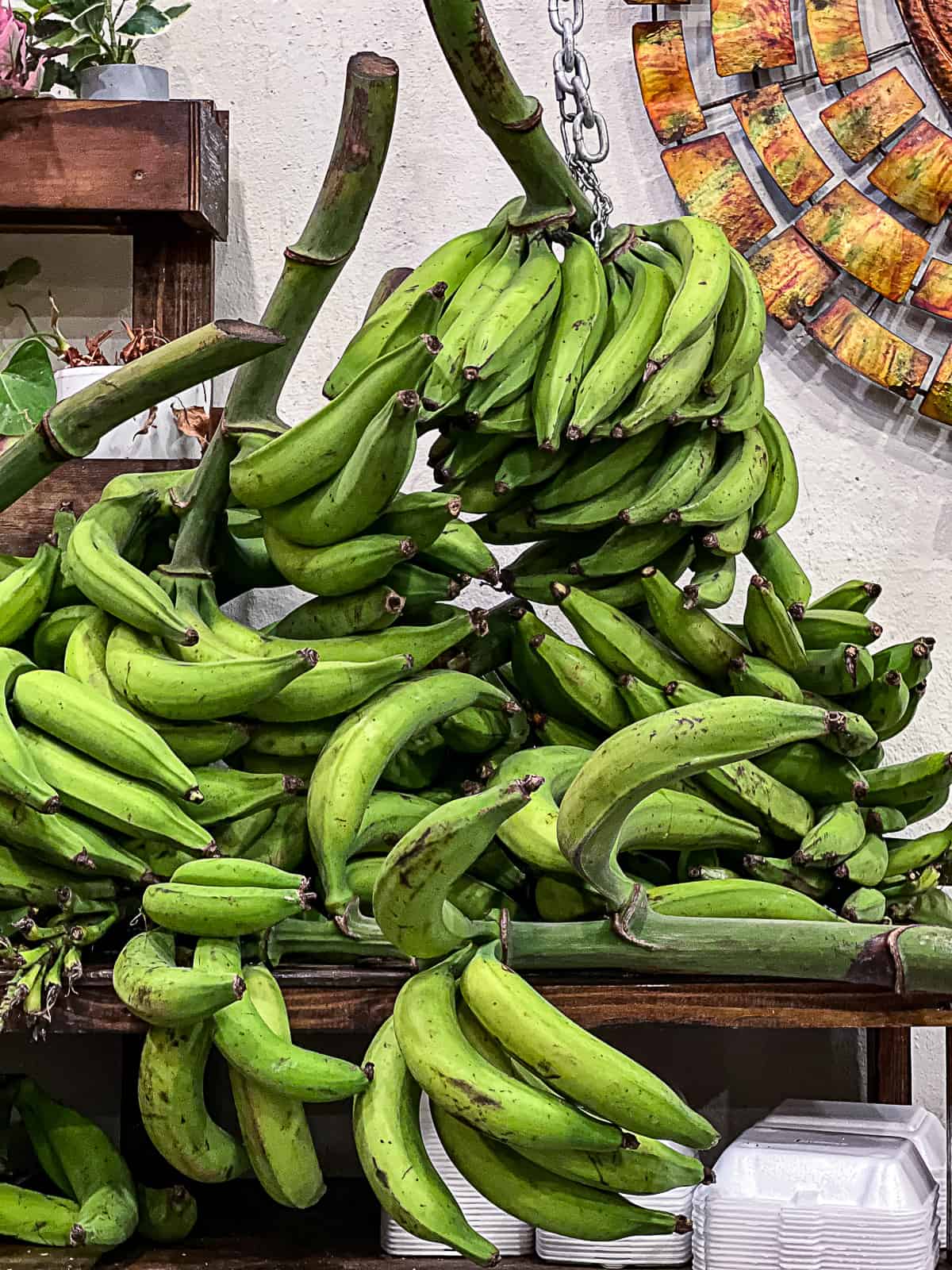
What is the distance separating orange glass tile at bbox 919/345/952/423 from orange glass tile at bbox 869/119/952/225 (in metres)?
0.12

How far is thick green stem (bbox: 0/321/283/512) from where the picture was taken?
0.83 meters

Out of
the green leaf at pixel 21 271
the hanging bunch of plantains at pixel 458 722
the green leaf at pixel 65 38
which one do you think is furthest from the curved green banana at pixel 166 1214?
the green leaf at pixel 65 38

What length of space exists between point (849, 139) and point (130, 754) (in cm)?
87

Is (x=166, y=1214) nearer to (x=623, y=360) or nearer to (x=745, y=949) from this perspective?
(x=745, y=949)

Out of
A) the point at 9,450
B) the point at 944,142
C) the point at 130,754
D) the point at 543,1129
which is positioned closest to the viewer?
the point at 543,1129

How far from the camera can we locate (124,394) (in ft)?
2.86

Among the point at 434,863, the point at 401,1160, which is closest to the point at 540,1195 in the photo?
the point at 401,1160

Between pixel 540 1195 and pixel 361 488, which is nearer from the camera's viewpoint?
pixel 540 1195

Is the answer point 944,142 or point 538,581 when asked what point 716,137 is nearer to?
point 944,142

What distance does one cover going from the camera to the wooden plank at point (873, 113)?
4.23 feet

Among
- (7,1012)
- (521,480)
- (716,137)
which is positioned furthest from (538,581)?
(716,137)

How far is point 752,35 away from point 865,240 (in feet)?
0.67

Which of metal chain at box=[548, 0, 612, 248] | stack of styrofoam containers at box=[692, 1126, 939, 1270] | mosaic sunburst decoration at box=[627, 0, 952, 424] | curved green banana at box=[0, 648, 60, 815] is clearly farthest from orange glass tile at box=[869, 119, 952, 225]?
curved green banana at box=[0, 648, 60, 815]

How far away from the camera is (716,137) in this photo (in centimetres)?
131
